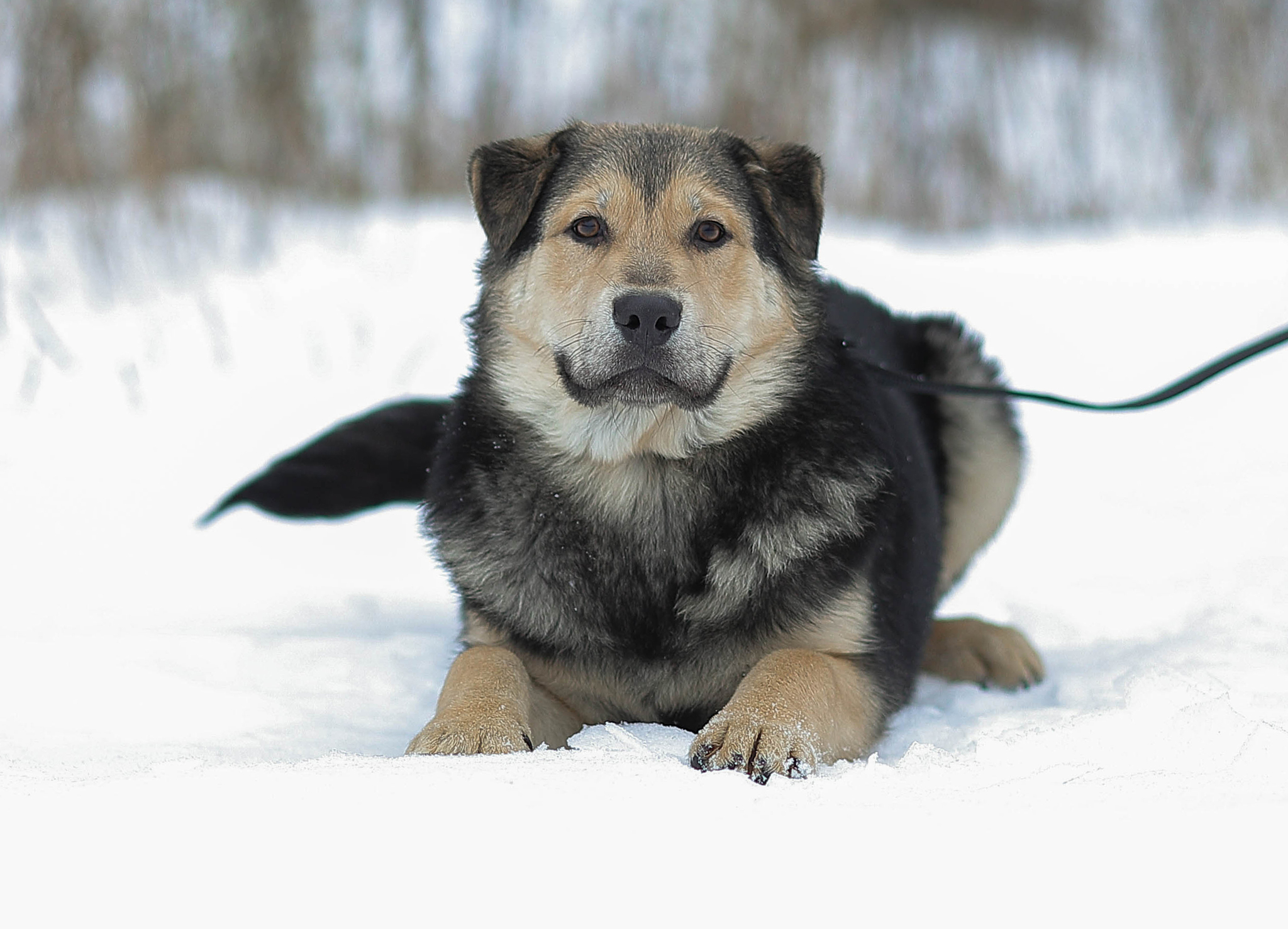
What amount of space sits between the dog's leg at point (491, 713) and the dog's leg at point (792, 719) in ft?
1.54

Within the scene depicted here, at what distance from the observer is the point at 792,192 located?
3.78m

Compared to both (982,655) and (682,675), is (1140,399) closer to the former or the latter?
(982,655)

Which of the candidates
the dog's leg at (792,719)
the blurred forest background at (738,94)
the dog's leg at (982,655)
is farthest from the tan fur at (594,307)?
the blurred forest background at (738,94)

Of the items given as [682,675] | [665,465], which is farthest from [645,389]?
[682,675]

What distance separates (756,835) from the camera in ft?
7.33

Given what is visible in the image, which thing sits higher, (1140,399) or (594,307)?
(594,307)

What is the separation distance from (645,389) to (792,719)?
37.7 inches

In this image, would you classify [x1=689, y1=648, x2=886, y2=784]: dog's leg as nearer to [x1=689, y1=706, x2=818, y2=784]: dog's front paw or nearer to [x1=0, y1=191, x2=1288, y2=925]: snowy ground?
[x1=689, y1=706, x2=818, y2=784]: dog's front paw

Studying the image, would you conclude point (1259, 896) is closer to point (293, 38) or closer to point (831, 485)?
point (831, 485)

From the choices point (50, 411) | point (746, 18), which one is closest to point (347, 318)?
point (50, 411)

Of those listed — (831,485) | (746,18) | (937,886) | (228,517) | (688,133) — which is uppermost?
(746,18)

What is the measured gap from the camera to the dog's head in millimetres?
3266

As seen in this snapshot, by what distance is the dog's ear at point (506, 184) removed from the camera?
3.72m

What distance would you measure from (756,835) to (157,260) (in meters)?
8.58
